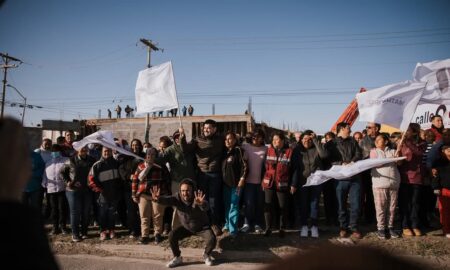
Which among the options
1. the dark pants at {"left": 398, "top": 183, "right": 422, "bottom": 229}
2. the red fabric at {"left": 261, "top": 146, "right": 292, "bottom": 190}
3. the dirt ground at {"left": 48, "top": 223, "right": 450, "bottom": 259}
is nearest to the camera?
the dirt ground at {"left": 48, "top": 223, "right": 450, "bottom": 259}

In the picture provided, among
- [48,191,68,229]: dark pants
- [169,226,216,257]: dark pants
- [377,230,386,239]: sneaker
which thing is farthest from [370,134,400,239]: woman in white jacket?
[48,191,68,229]: dark pants

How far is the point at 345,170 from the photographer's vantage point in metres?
6.30

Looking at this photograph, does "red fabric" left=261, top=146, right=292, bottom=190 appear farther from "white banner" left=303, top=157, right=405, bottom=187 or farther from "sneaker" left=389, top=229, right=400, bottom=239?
"sneaker" left=389, top=229, right=400, bottom=239

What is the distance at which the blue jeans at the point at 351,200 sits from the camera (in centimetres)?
645

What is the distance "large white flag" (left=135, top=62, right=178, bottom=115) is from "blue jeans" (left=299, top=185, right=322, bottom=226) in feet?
10.8

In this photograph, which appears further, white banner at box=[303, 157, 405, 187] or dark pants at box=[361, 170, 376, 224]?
dark pants at box=[361, 170, 376, 224]

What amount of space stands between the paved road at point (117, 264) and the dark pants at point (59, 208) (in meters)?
1.53

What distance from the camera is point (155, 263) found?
5422mm

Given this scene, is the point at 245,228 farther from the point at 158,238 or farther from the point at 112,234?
the point at 112,234

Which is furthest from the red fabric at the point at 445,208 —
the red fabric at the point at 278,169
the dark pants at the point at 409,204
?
the red fabric at the point at 278,169

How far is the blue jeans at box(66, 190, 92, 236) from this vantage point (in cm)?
671

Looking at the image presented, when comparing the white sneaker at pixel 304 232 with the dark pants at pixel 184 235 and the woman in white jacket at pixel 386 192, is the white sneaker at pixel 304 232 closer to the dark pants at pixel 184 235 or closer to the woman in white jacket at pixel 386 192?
the woman in white jacket at pixel 386 192

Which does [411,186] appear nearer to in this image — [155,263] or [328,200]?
[328,200]

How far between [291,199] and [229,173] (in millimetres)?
1835
